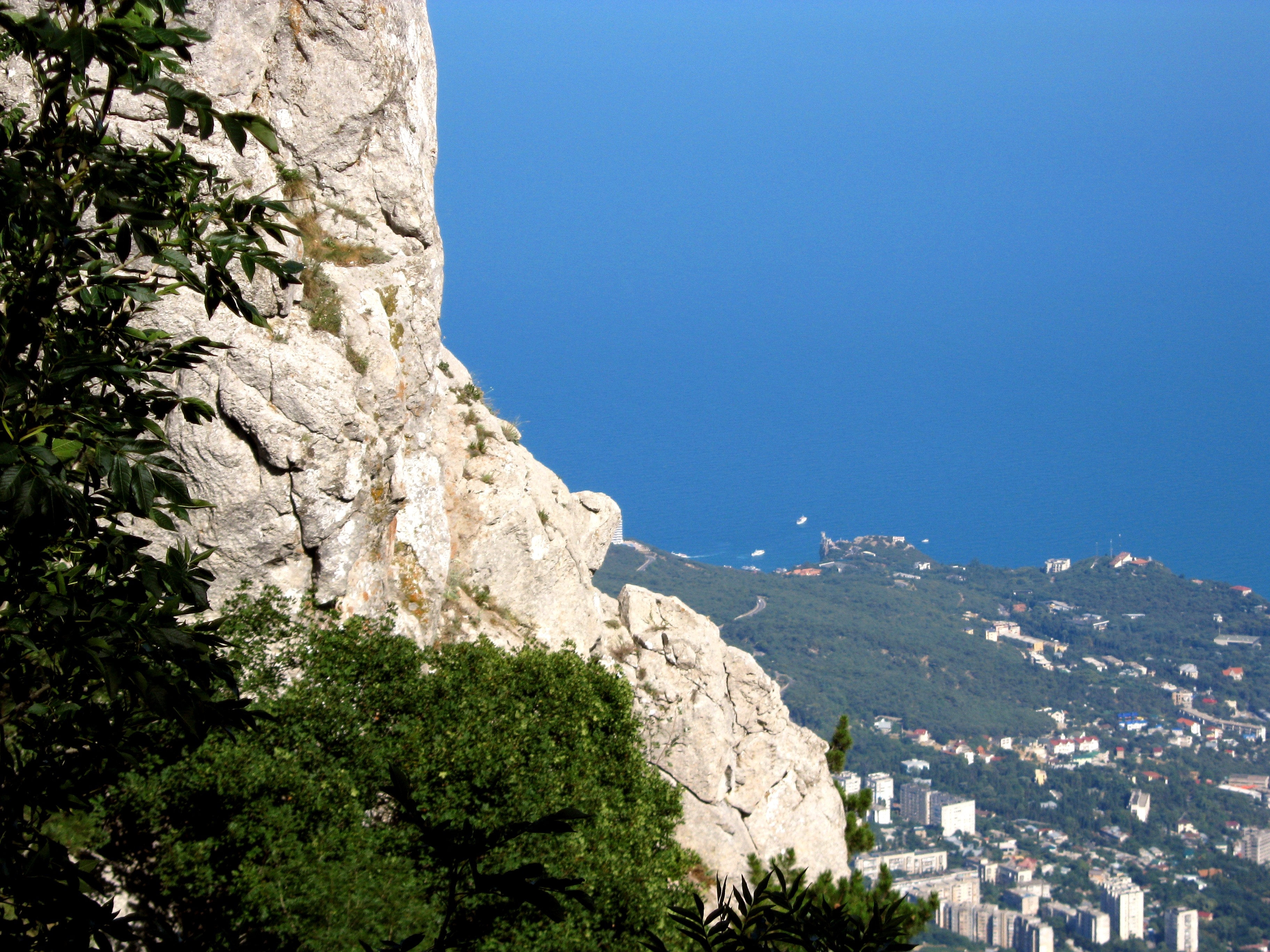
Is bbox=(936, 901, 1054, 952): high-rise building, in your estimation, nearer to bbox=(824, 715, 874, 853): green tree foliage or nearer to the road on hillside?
the road on hillside

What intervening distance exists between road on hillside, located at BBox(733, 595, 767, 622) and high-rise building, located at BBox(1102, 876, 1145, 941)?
30.0 meters

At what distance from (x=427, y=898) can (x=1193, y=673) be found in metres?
108

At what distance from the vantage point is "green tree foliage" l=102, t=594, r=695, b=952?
29.2 feet

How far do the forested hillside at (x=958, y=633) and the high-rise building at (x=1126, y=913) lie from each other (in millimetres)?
19137

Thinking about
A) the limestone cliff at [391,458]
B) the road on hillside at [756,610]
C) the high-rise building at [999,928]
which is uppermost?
the road on hillside at [756,610]

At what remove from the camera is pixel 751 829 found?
22172 millimetres

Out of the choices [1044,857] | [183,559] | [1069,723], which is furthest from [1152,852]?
[183,559]

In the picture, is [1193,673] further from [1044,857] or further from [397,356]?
[397,356]

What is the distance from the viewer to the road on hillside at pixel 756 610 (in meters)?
73.5

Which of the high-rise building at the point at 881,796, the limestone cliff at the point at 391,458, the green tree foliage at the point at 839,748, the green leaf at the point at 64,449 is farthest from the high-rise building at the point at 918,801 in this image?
the green leaf at the point at 64,449

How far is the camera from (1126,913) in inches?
2173

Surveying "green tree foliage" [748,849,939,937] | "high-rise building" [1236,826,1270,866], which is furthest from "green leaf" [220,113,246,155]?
"high-rise building" [1236,826,1270,866]

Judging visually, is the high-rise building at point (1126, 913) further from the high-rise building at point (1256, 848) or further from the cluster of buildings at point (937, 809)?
the high-rise building at point (1256, 848)

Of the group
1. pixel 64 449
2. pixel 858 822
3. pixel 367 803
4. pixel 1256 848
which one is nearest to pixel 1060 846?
pixel 1256 848
